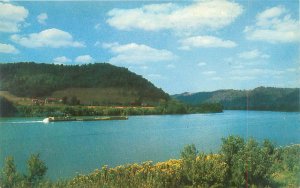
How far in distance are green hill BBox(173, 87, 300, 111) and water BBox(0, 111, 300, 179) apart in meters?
0.36

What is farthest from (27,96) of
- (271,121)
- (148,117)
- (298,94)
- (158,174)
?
(271,121)

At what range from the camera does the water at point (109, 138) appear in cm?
920

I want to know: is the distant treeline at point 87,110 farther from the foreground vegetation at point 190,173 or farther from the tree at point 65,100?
the foreground vegetation at point 190,173

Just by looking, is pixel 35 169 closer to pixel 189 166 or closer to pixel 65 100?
pixel 65 100

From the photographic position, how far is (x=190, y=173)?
7.10 m

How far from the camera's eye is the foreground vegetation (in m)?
6.97

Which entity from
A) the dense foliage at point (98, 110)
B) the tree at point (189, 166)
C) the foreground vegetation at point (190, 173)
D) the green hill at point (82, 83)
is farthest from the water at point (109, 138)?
the tree at point (189, 166)

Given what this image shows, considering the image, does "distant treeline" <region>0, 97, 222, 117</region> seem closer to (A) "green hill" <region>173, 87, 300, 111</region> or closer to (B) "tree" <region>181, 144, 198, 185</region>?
(A) "green hill" <region>173, 87, 300, 111</region>

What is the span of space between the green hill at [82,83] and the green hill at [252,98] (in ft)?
3.42

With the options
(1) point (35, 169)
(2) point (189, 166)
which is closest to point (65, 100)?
(1) point (35, 169)

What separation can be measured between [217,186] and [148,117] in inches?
141

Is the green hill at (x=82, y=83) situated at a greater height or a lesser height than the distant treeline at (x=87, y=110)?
greater

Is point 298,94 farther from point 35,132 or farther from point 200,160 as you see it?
point 35,132

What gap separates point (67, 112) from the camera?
997 cm
